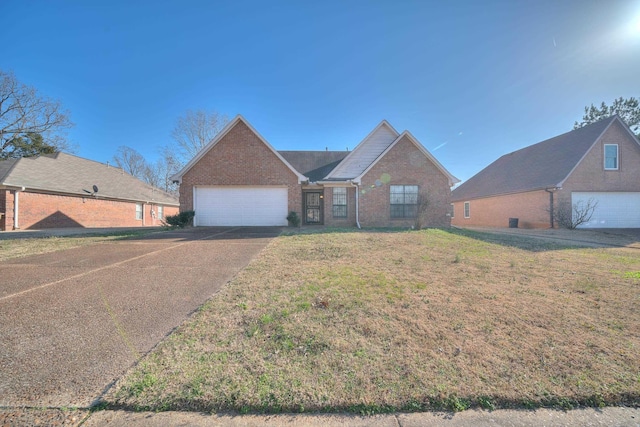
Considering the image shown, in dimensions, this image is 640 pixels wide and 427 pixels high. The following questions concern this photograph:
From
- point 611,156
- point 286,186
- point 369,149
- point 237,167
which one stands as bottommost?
point 286,186

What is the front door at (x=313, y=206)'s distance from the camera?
56.1ft

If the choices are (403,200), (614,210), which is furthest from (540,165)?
(403,200)

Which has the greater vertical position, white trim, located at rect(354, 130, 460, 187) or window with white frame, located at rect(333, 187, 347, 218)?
white trim, located at rect(354, 130, 460, 187)

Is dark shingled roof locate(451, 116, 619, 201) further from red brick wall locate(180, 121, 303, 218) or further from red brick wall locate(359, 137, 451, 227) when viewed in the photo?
red brick wall locate(180, 121, 303, 218)

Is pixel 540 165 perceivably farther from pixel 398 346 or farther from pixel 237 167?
pixel 398 346

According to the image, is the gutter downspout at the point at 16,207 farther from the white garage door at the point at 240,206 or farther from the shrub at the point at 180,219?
the white garage door at the point at 240,206

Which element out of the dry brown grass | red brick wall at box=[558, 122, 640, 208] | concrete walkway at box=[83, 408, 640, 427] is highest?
red brick wall at box=[558, 122, 640, 208]

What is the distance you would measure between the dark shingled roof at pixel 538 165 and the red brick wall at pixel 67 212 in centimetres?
3003

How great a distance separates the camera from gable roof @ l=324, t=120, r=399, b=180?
16.1 m

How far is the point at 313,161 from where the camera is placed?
752 inches

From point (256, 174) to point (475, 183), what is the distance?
21.3 m

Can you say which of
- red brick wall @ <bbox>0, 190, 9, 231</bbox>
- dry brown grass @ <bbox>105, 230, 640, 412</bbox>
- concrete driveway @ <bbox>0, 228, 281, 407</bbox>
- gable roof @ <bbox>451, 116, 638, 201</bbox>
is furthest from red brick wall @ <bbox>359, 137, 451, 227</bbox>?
red brick wall @ <bbox>0, 190, 9, 231</bbox>

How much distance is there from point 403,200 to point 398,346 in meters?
13.3

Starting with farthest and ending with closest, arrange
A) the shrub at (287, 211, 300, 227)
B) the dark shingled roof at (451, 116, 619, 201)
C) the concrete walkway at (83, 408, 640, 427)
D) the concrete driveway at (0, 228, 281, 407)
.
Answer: the dark shingled roof at (451, 116, 619, 201)
the shrub at (287, 211, 300, 227)
the concrete driveway at (0, 228, 281, 407)
the concrete walkway at (83, 408, 640, 427)
